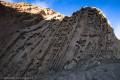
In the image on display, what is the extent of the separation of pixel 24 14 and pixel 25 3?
2.24 meters

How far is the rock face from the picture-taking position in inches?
609

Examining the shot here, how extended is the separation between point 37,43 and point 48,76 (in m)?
3.63

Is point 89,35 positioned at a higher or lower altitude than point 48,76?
higher

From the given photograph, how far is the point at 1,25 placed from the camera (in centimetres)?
2017

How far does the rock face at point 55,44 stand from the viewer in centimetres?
1546

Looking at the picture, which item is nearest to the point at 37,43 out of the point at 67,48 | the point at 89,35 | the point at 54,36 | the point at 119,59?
the point at 54,36

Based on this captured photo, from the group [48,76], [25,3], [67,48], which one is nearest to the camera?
[48,76]

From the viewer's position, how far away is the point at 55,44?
16969mm

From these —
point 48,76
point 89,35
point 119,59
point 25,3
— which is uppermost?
point 25,3

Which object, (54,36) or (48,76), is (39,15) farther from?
(48,76)

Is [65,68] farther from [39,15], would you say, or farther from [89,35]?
[39,15]

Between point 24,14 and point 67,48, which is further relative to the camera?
point 24,14

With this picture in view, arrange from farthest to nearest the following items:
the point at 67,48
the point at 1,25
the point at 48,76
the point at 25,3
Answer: the point at 25,3, the point at 1,25, the point at 67,48, the point at 48,76

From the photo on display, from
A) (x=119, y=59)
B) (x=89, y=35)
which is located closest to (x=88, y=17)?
(x=89, y=35)
